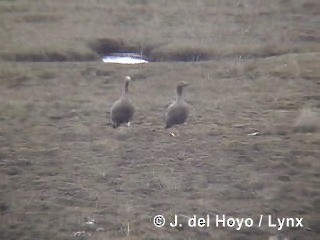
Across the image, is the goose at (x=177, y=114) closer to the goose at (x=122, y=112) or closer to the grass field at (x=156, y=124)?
the grass field at (x=156, y=124)

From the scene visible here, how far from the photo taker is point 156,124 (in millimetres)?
13367

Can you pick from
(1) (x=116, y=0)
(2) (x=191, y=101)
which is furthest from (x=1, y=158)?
(1) (x=116, y=0)

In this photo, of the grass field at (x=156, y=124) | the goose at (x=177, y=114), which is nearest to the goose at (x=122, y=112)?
the grass field at (x=156, y=124)

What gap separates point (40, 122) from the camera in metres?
13.6

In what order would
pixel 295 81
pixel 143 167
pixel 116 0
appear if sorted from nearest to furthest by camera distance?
pixel 143 167 < pixel 295 81 < pixel 116 0

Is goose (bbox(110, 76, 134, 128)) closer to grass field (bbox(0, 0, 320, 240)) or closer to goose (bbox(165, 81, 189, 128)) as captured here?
grass field (bbox(0, 0, 320, 240))

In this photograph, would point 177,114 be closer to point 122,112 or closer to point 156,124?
point 156,124

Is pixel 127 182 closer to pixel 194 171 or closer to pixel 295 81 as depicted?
pixel 194 171

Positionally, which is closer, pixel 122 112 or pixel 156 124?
pixel 122 112

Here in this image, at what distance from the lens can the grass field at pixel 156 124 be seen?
934 centimetres

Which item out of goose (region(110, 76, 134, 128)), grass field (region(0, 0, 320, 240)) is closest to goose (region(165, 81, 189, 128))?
grass field (region(0, 0, 320, 240))

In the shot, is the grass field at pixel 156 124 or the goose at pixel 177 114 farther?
the goose at pixel 177 114

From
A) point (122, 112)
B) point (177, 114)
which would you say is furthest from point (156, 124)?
point (122, 112)

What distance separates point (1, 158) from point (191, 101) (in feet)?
16.8
